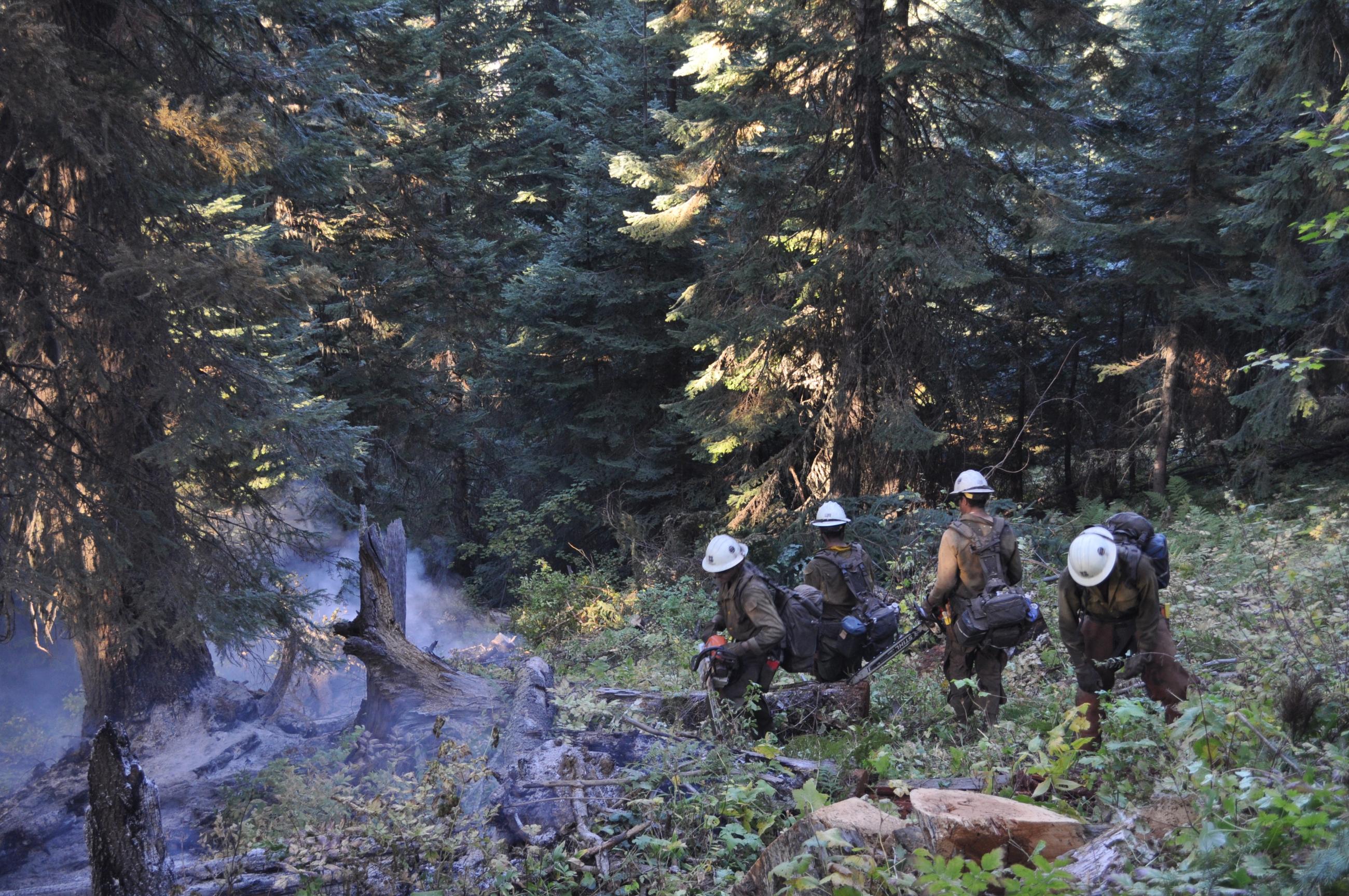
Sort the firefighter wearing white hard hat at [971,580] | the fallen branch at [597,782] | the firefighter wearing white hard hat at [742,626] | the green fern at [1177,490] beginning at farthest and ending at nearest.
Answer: the green fern at [1177,490]
the firefighter wearing white hard hat at [971,580]
the firefighter wearing white hard hat at [742,626]
the fallen branch at [597,782]

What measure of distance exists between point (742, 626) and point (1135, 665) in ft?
8.90

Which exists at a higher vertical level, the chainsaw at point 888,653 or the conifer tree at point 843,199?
the conifer tree at point 843,199

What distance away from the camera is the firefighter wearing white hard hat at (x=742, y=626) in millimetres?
6461

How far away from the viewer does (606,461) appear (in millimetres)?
15594

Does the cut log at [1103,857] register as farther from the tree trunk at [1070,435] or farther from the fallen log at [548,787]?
the tree trunk at [1070,435]

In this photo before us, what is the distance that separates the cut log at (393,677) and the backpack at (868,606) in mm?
3640

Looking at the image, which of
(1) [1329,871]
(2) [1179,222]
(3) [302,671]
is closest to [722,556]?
(1) [1329,871]

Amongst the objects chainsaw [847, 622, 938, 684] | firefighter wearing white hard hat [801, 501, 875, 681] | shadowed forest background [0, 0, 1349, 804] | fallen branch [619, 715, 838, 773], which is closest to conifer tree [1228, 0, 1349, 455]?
shadowed forest background [0, 0, 1349, 804]

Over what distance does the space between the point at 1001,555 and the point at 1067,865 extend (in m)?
3.53

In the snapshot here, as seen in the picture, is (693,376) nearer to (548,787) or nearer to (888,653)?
(888,653)

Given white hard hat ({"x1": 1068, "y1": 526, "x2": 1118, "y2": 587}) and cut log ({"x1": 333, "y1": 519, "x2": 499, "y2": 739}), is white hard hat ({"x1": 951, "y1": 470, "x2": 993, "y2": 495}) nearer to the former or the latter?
white hard hat ({"x1": 1068, "y1": 526, "x2": 1118, "y2": 587})

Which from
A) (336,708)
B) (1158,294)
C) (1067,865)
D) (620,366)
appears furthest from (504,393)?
(1067,865)

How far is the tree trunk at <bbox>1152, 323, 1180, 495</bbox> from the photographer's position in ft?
45.8

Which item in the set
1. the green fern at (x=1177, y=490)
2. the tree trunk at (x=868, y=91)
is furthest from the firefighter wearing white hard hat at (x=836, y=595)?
the green fern at (x=1177, y=490)
